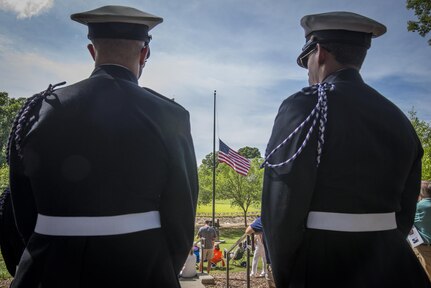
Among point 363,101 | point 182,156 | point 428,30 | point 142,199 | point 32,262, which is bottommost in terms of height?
point 32,262

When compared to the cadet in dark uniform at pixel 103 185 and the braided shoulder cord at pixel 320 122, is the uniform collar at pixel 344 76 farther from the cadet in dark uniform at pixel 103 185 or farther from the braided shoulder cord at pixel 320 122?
the cadet in dark uniform at pixel 103 185

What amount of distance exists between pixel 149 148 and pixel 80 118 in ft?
1.19

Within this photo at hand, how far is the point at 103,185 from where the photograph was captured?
1.72 m

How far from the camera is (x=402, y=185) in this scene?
80.0 inches

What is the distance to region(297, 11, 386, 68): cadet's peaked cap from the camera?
214 cm

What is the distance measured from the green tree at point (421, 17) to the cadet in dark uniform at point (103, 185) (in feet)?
47.8

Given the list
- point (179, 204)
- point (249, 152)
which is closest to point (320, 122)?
point (179, 204)

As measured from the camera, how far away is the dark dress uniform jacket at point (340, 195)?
179 cm

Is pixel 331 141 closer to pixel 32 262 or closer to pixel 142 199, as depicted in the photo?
pixel 142 199

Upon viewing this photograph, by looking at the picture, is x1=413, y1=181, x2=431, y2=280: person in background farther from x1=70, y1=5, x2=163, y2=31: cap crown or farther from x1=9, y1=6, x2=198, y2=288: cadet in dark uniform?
x1=70, y1=5, x2=163, y2=31: cap crown

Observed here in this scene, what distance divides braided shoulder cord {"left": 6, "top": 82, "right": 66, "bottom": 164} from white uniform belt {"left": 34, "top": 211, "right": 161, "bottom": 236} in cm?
43

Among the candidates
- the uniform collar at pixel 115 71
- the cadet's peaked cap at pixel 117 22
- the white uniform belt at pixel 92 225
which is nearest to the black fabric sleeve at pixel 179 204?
the white uniform belt at pixel 92 225

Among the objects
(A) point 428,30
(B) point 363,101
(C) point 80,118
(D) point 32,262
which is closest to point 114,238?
(D) point 32,262

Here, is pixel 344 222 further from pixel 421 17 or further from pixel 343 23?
pixel 421 17
